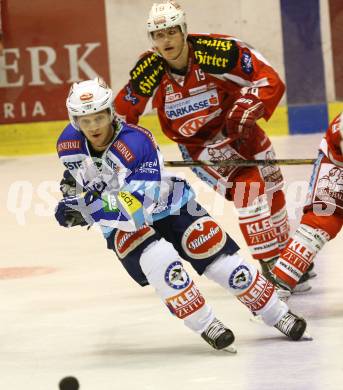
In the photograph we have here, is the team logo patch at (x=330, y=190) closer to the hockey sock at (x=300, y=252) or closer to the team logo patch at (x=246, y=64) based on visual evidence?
the hockey sock at (x=300, y=252)

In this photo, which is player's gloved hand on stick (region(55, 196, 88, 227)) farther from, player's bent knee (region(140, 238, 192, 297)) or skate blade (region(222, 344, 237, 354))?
skate blade (region(222, 344, 237, 354))

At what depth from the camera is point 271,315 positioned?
12.2ft

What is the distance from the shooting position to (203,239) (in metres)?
3.69

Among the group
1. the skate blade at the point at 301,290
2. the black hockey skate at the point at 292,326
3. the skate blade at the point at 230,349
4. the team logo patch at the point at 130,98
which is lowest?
the skate blade at the point at 301,290

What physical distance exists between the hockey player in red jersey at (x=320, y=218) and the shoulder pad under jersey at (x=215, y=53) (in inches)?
26.5

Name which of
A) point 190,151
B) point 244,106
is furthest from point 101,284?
point 244,106

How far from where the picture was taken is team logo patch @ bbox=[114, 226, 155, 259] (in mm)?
3572

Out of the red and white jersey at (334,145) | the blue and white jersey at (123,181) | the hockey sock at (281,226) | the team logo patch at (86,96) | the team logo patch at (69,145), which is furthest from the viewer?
the hockey sock at (281,226)

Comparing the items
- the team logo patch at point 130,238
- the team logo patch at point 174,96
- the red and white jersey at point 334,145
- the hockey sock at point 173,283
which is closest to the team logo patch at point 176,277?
the hockey sock at point 173,283

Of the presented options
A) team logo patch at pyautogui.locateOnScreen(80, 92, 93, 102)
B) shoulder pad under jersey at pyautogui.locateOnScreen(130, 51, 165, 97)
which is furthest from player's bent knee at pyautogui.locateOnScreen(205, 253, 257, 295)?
shoulder pad under jersey at pyautogui.locateOnScreen(130, 51, 165, 97)

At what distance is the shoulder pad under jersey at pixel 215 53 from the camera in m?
4.54

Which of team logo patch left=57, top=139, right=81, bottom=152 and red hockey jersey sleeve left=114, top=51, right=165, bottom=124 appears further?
red hockey jersey sleeve left=114, top=51, right=165, bottom=124

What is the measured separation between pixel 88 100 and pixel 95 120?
7cm

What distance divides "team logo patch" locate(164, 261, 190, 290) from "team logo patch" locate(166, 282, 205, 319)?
0.07ft
